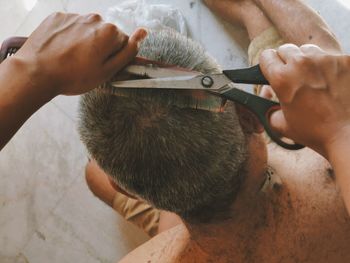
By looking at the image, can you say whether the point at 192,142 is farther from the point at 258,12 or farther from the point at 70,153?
the point at 70,153

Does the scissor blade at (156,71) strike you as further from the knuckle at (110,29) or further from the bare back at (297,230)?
the bare back at (297,230)

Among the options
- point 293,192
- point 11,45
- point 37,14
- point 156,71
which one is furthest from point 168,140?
point 37,14

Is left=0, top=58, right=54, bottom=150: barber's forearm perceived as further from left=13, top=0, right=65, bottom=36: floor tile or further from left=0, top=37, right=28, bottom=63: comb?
left=13, top=0, right=65, bottom=36: floor tile

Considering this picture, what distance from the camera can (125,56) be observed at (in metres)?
0.64

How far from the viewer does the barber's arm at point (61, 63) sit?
0.63 meters

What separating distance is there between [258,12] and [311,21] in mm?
198

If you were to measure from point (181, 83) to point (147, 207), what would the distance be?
2.16ft

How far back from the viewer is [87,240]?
139cm

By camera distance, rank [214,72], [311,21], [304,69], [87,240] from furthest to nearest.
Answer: [87,240]
[311,21]
[214,72]
[304,69]

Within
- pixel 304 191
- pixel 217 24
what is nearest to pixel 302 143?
pixel 304 191

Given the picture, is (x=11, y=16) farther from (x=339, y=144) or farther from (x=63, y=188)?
(x=339, y=144)

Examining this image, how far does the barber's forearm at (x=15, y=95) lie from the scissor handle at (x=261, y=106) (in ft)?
0.94

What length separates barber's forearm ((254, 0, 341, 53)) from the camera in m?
1.02

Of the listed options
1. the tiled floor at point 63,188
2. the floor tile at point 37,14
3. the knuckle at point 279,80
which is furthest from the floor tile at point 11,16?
the knuckle at point 279,80
